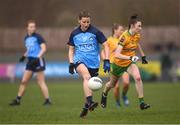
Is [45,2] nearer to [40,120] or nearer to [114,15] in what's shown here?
[114,15]

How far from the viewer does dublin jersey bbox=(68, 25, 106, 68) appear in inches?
614

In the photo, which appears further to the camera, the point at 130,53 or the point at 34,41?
the point at 34,41

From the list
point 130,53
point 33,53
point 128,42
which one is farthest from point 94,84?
point 33,53

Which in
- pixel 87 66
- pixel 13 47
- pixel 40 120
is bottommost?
pixel 13 47

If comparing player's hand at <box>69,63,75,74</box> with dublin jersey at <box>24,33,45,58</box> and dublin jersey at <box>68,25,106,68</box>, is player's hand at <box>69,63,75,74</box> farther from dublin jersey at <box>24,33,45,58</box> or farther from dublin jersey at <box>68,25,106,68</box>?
dublin jersey at <box>24,33,45,58</box>

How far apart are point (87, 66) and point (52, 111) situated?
2.67m

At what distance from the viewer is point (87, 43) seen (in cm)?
1560

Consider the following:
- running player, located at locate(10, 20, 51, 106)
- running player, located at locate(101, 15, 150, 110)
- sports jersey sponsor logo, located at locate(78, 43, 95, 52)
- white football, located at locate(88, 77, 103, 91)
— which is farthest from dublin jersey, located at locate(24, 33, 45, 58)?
white football, located at locate(88, 77, 103, 91)

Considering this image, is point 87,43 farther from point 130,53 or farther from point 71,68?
point 130,53

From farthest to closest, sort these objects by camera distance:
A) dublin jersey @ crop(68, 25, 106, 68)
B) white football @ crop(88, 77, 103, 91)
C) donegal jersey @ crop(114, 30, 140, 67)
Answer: donegal jersey @ crop(114, 30, 140, 67) → dublin jersey @ crop(68, 25, 106, 68) → white football @ crop(88, 77, 103, 91)

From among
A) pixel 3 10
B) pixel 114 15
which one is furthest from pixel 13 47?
pixel 114 15

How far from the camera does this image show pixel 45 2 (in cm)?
5747

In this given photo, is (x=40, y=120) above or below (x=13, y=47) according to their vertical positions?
above

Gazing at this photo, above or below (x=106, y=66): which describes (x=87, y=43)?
above
